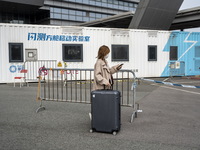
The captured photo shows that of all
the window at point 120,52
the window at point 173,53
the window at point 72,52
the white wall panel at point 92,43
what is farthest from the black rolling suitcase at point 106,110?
the window at point 173,53

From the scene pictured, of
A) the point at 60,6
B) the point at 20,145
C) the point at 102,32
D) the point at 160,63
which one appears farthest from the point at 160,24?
the point at 60,6

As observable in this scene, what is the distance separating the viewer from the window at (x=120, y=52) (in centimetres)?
1658

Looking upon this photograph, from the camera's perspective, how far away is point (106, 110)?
17.0 feet

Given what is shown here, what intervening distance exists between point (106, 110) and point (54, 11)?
252 ft

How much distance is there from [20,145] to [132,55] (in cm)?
1340

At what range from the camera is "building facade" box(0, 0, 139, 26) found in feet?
231

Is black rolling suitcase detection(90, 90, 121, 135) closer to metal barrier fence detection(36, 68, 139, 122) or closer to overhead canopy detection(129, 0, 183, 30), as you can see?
metal barrier fence detection(36, 68, 139, 122)

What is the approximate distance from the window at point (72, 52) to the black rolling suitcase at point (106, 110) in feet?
35.3

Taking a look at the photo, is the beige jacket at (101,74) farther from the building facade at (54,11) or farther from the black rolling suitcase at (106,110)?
the building facade at (54,11)

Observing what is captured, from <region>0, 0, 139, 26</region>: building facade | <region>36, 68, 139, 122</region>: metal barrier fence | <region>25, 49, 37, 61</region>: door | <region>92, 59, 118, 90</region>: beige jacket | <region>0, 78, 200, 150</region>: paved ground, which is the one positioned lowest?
<region>0, 78, 200, 150</region>: paved ground

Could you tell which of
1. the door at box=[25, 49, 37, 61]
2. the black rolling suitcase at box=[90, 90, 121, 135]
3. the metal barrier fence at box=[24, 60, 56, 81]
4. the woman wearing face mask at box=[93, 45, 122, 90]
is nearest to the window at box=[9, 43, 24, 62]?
the door at box=[25, 49, 37, 61]

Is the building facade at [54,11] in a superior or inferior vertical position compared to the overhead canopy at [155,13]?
superior

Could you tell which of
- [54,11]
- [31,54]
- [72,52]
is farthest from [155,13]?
[54,11]

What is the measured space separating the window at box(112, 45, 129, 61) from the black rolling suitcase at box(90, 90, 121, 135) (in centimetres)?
1148
